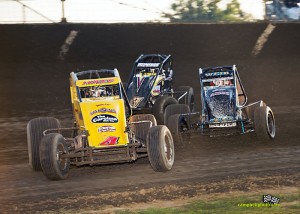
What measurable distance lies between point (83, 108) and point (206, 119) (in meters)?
3.79

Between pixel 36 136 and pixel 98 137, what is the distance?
46.6 inches

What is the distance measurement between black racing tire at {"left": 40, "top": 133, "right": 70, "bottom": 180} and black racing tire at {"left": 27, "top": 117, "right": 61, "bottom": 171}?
2.47 feet

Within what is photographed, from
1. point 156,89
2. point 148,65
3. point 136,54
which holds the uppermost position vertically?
point 136,54

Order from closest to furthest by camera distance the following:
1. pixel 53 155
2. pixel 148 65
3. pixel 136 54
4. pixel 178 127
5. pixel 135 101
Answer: pixel 53 155, pixel 178 127, pixel 135 101, pixel 148 65, pixel 136 54

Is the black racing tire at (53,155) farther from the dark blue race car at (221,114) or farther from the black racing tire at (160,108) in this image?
the black racing tire at (160,108)

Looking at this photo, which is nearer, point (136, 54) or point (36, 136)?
point (36, 136)

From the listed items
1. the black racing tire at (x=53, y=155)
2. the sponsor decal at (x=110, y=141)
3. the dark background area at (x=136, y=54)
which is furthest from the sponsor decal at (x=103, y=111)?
the dark background area at (x=136, y=54)

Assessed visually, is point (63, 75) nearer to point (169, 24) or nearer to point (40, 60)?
point (40, 60)

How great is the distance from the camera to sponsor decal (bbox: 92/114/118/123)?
12.4 metres

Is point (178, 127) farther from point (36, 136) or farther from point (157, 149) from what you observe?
point (36, 136)

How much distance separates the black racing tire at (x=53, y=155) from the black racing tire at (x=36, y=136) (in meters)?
0.75

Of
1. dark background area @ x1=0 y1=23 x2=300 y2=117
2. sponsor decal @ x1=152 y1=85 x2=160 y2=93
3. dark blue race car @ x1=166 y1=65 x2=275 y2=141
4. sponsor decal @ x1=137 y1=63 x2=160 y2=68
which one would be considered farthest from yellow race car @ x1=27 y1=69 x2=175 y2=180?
dark background area @ x1=0 y1=23 x2=300 y2=117

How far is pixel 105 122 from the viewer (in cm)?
1234

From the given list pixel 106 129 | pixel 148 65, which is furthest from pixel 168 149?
pixel 148 65
